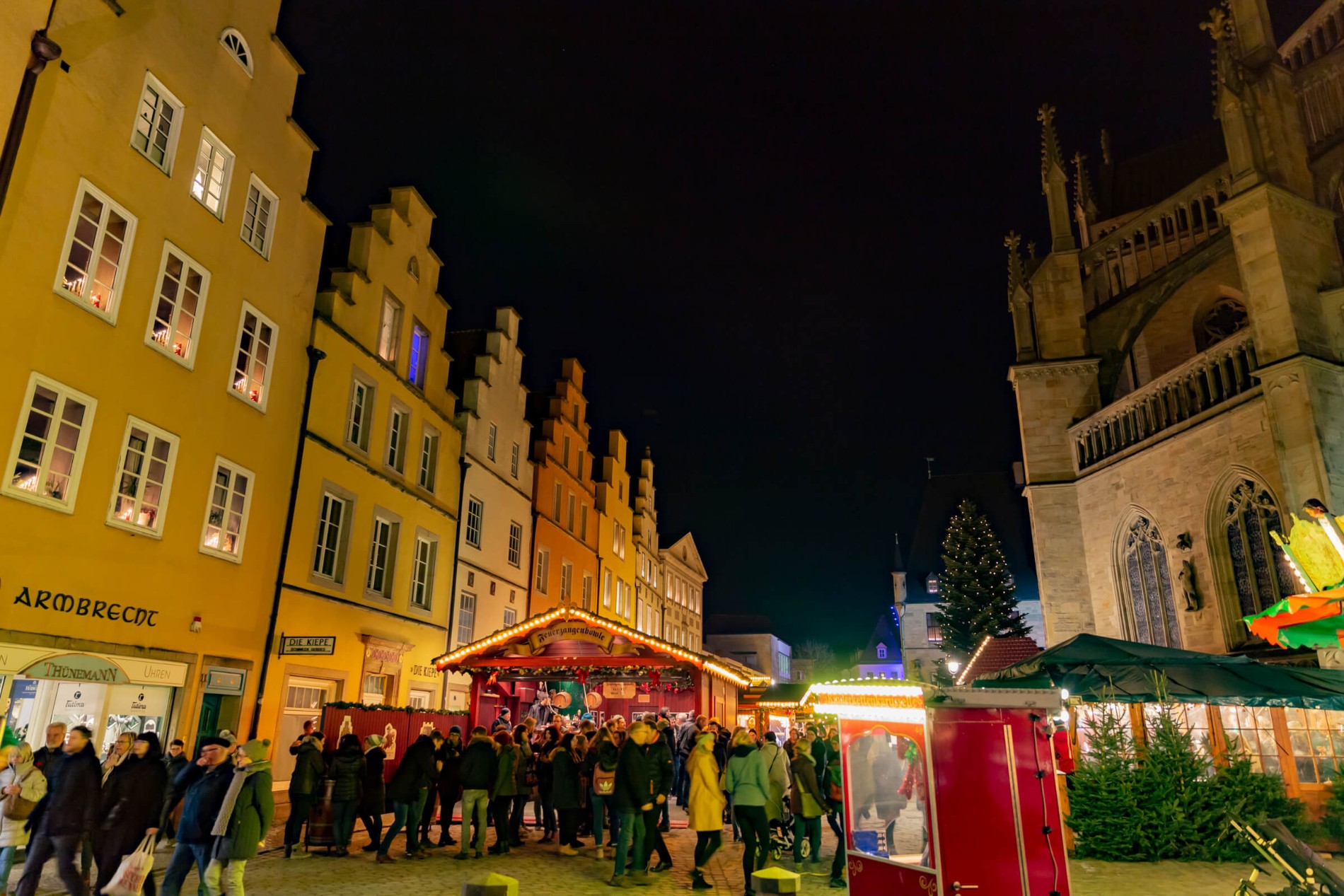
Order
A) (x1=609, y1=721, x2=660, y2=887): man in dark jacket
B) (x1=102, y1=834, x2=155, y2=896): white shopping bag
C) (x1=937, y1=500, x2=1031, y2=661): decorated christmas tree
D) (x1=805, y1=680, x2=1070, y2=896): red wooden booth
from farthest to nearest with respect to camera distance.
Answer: (x1=937, y1=500, x2=1031, y2=661): decorated christmas tree
(x1=609, y1=721, x2=660, y2=887): man in dark jacket
(x1=805, y1=680, x2=1070, y2=896): red wooden booth
(x1=102, y1=834, x2=155, y2=896): white shopping bag

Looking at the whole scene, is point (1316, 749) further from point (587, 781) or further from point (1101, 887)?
point (587, 781)

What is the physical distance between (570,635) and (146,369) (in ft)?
30.4

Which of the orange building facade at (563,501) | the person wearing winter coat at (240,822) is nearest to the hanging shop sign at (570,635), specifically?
A: the orange building facade at (563,501)

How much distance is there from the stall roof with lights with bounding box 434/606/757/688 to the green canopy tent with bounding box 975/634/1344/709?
22.8 ft

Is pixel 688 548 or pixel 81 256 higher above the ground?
pixel 688 548

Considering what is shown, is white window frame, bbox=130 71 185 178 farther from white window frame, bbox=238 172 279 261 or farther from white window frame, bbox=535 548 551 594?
white window frame, bbox=535 548 551 594

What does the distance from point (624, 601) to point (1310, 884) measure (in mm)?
30981

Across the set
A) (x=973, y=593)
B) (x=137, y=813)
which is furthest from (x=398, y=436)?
(x=973, y=593)

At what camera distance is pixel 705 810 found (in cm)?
988

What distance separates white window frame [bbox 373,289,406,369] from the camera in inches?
778

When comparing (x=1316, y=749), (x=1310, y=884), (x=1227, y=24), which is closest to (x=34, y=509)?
(x=1310, y=884)

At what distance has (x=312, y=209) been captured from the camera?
1750 cm

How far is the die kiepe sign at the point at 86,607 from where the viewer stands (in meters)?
10.6

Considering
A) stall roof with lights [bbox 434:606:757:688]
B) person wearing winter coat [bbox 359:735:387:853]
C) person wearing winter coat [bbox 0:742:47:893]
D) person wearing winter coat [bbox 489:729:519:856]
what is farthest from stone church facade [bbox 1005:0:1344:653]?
person wearing winter coat [bbox 0:742:47:893]
